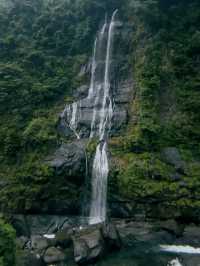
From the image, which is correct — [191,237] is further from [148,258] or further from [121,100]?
[121,100]

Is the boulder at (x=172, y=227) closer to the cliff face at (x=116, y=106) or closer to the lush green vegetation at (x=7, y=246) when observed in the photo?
the cliff face at (x=116, y=106)

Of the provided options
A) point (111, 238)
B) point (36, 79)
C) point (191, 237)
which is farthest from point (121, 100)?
point (111, 238)

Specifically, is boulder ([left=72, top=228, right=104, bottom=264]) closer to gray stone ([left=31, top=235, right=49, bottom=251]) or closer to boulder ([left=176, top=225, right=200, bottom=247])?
gray stone ([left=31, top=235, right=49, bottom=251])

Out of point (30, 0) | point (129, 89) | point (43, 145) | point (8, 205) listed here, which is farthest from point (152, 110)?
point (30, 0)

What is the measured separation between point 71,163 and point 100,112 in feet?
18.8

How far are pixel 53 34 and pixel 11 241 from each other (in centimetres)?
2425

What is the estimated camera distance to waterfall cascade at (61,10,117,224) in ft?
68.5

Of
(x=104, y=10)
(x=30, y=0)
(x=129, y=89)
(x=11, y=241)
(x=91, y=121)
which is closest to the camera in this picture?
(x=11, y=241)

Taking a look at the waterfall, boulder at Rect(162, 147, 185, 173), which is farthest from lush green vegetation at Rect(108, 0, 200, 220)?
the waterfall

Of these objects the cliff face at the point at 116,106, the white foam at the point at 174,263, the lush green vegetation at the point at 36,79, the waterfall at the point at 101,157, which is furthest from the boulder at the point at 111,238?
the lush green vegetation at the point at 36,79

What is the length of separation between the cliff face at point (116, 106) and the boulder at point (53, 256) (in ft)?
16.6

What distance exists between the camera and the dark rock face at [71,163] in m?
20.8

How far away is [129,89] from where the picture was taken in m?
26.4

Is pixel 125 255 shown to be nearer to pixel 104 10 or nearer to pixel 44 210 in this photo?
pixel 44 210
